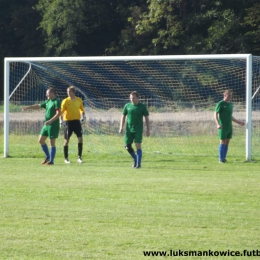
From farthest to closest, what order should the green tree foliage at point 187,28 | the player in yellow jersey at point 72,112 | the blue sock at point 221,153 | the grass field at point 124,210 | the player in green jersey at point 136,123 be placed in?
the green tree foliage at point 187,28 → the blue sock at point 221,153 → the player in yellow jersey at point 72,112 → the player in green jersey at point 136,123 → the grass field at point 124,210

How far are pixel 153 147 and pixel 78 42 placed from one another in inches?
1116

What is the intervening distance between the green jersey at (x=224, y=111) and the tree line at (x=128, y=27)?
2533cm

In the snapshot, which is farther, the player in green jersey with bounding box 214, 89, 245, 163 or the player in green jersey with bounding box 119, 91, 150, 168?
the player in green jersey with bounding box 214, 89, 245, 163

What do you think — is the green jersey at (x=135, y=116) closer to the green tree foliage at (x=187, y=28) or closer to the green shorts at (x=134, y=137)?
the green shorts at (x=134, y=137)

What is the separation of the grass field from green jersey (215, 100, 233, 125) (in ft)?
3.38

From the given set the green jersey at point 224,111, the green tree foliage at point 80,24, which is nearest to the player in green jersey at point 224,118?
the green jersey at point 224,111

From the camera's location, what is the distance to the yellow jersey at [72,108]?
1677 centimetres

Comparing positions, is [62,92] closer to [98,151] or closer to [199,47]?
[98,151]

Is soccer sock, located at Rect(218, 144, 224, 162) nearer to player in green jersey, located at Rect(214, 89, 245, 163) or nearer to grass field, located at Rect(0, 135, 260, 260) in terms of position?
player in green jersey, located at Rect(214, 89, 245, 163)

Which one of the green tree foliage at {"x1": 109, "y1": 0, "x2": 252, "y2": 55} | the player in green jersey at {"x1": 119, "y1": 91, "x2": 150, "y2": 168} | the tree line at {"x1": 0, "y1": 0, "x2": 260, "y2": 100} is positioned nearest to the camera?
the player in green jersey at {"x1": 119, "y1": 91, "x2": 150, "y2": 168}

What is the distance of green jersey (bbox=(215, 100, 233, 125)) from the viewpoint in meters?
16.9

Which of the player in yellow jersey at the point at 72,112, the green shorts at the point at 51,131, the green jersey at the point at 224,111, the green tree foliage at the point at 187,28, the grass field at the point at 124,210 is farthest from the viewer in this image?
the green tree foliage at the point at 187,28

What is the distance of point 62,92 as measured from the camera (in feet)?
78.7

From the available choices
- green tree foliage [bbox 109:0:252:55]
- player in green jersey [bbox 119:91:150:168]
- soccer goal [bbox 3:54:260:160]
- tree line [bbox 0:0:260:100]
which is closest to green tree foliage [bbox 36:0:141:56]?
tree line [bbox 0:0:260:100]
